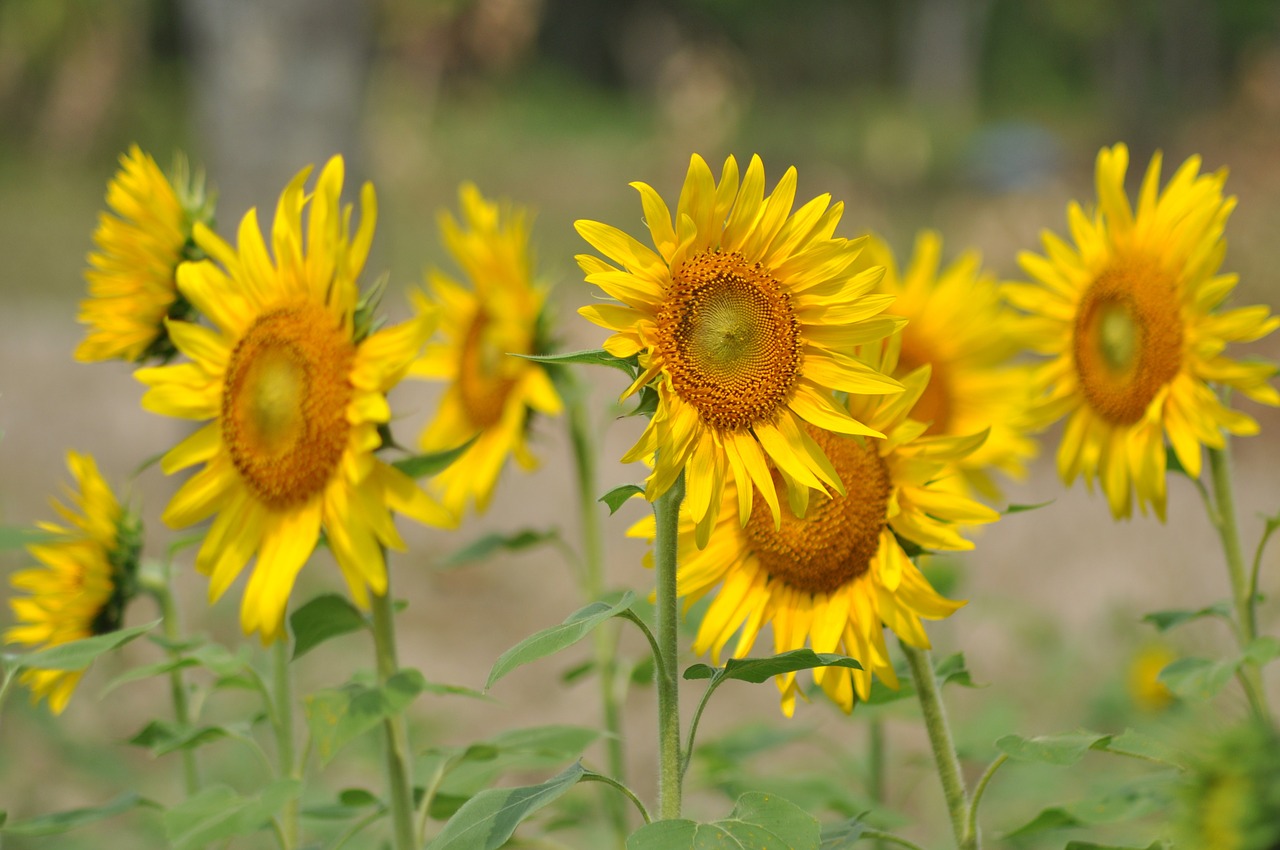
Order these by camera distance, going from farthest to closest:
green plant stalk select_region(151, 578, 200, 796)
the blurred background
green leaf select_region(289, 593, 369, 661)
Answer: the blurred background, green plant stalk select_region(151, 578, 200, 796), green leaf select_region(289, 593, 369, 661)

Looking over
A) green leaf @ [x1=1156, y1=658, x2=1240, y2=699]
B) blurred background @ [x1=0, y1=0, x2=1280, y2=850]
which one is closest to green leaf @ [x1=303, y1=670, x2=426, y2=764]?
blurred background @ [x1=0, y1=0, x2=1280, y2=850]

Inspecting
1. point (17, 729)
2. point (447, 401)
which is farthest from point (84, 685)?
point (447, 401)

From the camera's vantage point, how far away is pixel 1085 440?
149 centimetres

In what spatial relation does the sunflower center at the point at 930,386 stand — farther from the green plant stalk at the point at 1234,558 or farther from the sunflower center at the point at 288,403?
the sunflower center at the point at 288,403

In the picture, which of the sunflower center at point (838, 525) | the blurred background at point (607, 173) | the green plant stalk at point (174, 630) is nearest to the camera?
the sunflower center at point (838, 525)

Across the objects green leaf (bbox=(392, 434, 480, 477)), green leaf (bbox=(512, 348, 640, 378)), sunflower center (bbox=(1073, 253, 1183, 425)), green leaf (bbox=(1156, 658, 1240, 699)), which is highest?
sunflower center (bbox=(1073, 253, 1183, 425))

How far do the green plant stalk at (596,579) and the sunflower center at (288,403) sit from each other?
0.46 m

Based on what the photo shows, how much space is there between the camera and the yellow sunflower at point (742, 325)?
1.04 meters

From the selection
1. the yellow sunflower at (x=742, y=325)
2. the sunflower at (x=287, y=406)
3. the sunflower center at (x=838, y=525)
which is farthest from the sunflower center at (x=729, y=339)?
the sunflower at (x=287, y=406)

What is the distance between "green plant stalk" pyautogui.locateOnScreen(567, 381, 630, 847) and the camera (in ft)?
5.57

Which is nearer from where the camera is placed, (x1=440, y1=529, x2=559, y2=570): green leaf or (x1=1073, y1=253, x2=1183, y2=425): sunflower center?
(x1=1073, y1=253, x2=1183, y2=425): sunflower center

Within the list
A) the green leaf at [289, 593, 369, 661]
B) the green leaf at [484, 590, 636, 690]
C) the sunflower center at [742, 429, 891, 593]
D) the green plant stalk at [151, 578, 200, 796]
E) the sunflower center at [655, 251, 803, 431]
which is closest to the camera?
the green leaf at [484, 590, 636, 690]

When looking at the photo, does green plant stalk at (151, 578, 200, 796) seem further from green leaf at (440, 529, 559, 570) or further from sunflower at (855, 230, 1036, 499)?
sunflower at (855, 230, 1036, 499)

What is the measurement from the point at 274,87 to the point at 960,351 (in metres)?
2.79
